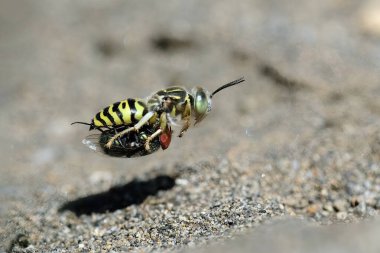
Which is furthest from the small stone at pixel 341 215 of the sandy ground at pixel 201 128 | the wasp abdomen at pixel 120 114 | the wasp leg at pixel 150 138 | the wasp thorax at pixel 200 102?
the wasp abdomen at pixel 120 114

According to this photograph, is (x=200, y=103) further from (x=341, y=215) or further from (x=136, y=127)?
(x=341, y=215)

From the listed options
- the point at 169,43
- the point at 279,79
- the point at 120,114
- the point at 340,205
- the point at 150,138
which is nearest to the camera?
the point at 120,114

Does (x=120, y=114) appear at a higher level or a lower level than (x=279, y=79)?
lower

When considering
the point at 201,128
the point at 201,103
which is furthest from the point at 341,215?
the point at 201,128

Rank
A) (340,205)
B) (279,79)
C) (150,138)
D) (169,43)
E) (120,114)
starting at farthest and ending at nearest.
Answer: (169,43) < (279,79) < (340,205) < (150,138) < (120,114)

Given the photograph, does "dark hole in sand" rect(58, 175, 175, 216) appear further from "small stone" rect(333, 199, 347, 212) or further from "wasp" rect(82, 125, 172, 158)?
"small stone" rect(333, 199, 347, 212)

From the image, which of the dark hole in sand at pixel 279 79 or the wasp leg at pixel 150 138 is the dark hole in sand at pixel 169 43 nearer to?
the dark hole in sand at pixel 279 79

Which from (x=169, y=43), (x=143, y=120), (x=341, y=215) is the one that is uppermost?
(x=169, y=43)
